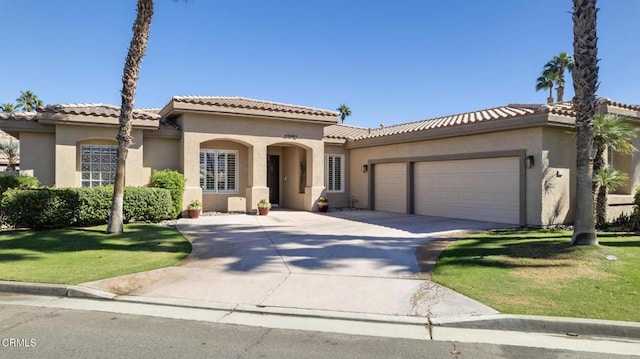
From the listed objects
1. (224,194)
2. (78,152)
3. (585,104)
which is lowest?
(224,194)

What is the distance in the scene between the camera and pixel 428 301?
6.34m

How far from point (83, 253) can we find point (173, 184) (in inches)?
262

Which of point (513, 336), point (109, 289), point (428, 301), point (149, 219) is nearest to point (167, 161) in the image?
point (149, 219)

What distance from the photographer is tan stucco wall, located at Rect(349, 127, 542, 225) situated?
1345 centimetres

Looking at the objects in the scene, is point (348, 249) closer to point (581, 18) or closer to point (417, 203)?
point (581, 18)

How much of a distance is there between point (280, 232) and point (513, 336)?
8272mm

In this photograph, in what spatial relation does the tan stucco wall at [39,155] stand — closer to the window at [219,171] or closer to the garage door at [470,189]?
the window at [219,171]

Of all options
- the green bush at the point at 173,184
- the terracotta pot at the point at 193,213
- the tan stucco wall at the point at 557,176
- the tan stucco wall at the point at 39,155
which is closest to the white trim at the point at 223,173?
the terracotta pot at the point at 193,213

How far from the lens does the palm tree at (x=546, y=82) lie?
41047 millimetres

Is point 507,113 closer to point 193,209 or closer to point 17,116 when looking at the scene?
point 193,209

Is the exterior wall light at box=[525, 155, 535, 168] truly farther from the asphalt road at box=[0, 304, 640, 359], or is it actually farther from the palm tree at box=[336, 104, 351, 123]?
the palm tree at box=[336, 104, 351, 123]

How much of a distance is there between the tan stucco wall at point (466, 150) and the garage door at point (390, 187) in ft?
1.63

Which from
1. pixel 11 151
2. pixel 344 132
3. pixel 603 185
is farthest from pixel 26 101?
pixel 603 185

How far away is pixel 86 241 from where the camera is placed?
1080cm
